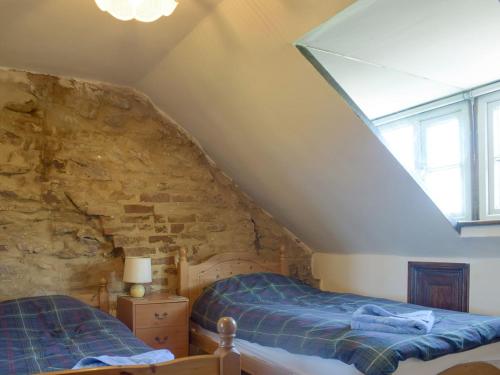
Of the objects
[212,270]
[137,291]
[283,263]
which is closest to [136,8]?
[137,291]

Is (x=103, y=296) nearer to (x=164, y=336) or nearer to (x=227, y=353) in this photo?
(x=164, y=336)

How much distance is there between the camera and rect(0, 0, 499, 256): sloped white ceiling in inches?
105

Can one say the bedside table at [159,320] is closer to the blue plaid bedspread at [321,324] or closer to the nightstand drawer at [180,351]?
the nightstand drawer at [180,351]

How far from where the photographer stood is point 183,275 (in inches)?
155

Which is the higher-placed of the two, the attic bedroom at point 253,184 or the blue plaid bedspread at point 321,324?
the attic bedroom at point 253,184

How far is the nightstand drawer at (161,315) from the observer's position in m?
3.44

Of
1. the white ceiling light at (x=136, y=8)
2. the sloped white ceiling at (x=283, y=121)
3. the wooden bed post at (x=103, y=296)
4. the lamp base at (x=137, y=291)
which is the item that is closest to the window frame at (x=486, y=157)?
the sloped white ceiling at (x=283, y=121)

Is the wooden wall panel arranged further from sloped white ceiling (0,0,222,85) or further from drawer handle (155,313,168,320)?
sloped white ceiling (0,0,222,85)

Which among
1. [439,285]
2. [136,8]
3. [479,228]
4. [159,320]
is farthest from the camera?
[159,320]

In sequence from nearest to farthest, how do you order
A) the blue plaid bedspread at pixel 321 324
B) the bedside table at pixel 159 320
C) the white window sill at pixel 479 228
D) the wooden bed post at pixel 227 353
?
the wooden bed post at pixel 227 353
the blue plaid bedspread at pixel 321 324
the white window sill at pixel 479 228
the bedside table at pixel 159 320

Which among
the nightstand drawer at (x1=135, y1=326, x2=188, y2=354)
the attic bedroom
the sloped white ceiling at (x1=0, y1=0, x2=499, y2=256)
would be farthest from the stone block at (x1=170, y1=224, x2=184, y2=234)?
the nightstand drawer at (x1=135, y1=326, x2=188, y2=354)

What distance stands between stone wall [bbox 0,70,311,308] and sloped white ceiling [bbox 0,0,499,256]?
0.20 metres

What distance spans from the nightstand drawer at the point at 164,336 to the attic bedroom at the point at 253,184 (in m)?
0.02

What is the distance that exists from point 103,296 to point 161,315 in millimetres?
498
